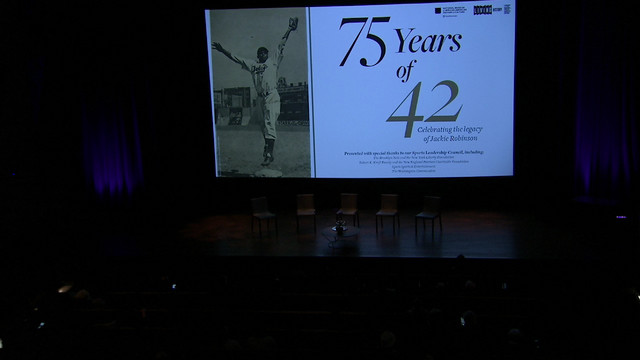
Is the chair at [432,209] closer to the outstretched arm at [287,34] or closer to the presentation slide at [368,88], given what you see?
the presentation slide at [368,88]

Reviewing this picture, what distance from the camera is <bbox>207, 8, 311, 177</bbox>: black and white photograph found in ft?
30.9

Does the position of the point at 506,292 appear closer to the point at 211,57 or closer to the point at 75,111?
the point at 211,57

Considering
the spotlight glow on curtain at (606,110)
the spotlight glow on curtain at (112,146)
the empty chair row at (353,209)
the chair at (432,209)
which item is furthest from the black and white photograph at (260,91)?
the spotlight glow on curtain at (606,110)

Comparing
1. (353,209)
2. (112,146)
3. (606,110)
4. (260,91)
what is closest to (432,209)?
(353,209)

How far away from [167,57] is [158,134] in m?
1.50

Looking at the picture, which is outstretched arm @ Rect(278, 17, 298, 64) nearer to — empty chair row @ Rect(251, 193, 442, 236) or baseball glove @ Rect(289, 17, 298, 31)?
baseball glove @ Rect(289, 17, 298, 31)

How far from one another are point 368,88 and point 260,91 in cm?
205

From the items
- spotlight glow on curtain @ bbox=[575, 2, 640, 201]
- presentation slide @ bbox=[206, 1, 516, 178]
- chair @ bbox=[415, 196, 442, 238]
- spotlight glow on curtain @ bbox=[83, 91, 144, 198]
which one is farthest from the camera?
spotlight glow on curtain @ bbox=[83, 91, 144, 198]

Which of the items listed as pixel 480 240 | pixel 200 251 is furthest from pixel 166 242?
pixel 480 240

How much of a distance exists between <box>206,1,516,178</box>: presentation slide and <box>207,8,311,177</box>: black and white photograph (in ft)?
0.06

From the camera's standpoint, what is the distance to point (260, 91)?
9.55 meters

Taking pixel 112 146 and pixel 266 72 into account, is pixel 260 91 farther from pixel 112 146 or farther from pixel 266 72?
pixel 112 146

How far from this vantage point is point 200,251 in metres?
7.70

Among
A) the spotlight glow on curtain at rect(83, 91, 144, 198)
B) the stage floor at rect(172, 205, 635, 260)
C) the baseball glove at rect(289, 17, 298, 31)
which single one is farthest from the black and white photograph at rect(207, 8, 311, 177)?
the spotlight glow on curtain at rect(83, 91, 144, 198)
